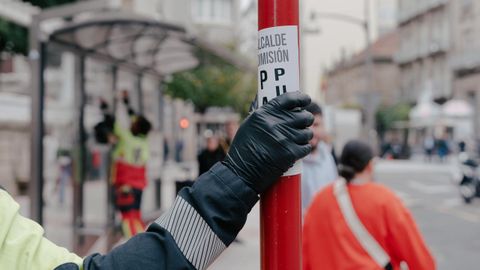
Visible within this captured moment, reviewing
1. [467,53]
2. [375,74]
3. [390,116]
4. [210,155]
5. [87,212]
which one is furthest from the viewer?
[375,74]

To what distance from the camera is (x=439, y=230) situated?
1102 cm

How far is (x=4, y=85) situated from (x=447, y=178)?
52.8 ft

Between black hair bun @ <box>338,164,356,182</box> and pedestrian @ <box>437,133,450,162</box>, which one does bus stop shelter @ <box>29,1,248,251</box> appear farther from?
pedestrian @ <box>437,133,450,162</box>

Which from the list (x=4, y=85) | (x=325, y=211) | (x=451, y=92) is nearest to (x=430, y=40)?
(x=451, y=92)

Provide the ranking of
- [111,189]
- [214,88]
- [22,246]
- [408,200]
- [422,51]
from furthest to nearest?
1. [422,51]
2. [214,88]
3. [408,200]
4. [111,189]
5. [22,246]

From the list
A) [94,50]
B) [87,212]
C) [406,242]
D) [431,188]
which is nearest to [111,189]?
[87,212]

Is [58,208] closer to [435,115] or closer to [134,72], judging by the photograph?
[134,72]

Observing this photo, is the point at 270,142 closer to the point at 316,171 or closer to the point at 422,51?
the point at 316,171

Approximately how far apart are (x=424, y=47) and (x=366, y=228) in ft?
183

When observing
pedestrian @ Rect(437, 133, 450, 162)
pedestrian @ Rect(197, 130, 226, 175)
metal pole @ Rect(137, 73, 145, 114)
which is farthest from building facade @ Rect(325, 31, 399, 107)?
pedestrian @ Rect(197, 130, 226, 175)

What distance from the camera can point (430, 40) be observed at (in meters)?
55.1

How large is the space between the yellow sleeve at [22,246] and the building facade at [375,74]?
213ft

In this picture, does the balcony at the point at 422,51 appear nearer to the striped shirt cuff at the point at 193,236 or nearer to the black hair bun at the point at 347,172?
the black hair bun at the point at 347,172

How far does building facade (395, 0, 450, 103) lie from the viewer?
52219 mm
